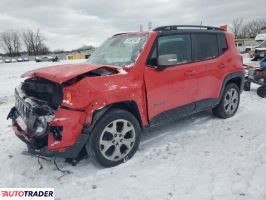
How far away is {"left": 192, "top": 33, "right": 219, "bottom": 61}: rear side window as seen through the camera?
5.13m

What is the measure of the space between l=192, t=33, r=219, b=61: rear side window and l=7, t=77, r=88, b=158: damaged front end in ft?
8.35

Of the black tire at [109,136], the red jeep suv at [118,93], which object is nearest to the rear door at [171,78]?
the red jeep suv at [118,93]

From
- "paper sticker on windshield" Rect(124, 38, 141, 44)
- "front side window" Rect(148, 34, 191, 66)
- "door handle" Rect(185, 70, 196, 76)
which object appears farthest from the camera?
"door handle" Rect(185, 70, 196, 76)

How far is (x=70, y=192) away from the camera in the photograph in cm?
341

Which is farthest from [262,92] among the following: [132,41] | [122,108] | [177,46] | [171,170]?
[122,108]

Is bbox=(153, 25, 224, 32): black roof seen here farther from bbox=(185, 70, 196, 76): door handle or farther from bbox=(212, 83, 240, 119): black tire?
bbox=(212, 83, 240, 119): black tire

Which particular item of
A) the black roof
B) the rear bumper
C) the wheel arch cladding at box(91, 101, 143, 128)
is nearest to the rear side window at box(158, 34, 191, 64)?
the black roof

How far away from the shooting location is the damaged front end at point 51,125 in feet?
11.6

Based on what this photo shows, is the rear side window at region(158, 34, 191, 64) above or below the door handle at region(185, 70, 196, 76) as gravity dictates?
above

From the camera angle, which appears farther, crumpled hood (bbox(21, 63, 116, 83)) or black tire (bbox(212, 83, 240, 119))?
black tire (bbox(212, 83, 240, 119))

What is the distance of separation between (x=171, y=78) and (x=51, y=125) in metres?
1.99

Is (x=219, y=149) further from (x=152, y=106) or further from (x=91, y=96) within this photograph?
(x=91, y=96)

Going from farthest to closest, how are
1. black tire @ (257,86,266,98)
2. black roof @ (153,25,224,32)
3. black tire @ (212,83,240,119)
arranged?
black tire @ (257,86,266,98), black tire @ (212,83,240,119), black roof @ (153,25,224,32)

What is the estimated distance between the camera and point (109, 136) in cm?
390
